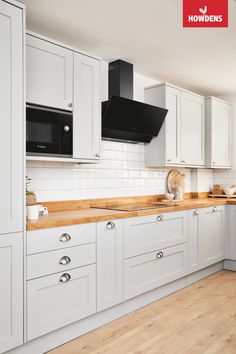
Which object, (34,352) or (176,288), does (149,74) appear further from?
(34,352)

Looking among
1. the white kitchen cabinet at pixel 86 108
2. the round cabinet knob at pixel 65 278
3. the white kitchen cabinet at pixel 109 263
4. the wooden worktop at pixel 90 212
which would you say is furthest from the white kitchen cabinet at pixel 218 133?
the round cabinet knob at pixel 65 278

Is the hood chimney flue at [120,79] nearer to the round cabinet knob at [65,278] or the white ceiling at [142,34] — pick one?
the white ceiling at [142,34]

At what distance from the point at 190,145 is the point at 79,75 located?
6.33ft

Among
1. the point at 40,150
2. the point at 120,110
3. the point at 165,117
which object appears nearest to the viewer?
the point at 40,150

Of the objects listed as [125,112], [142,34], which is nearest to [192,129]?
[125,112]

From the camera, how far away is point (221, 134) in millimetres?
4602

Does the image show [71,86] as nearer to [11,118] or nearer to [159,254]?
[11,118]

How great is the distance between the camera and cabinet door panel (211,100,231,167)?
4.45 meters

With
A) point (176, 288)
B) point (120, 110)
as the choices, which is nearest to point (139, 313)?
point (176, 288)

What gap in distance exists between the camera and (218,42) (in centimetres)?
296

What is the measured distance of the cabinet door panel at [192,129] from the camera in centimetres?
403

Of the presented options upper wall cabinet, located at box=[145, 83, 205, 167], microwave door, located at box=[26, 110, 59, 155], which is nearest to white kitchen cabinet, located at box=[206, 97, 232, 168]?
upper wall cabinet, located at box=[145, 83, 205, 167]

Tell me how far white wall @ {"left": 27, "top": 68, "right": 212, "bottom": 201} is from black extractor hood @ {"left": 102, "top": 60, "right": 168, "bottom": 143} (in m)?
0.12

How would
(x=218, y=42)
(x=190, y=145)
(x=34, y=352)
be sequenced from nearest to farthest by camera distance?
(x=34, y=352), (x=218, y=42), (x=190, y=145)
